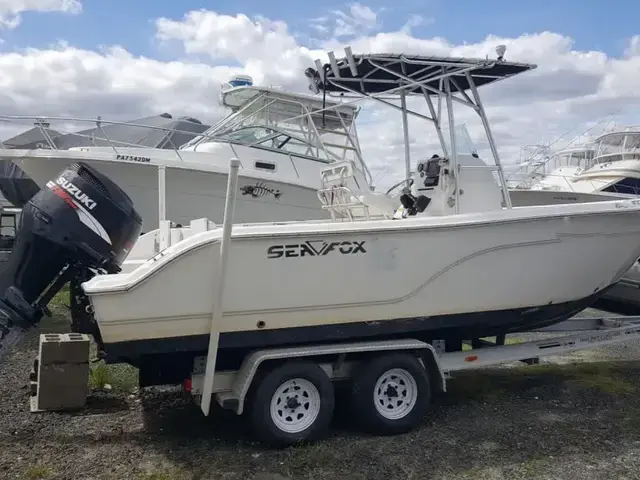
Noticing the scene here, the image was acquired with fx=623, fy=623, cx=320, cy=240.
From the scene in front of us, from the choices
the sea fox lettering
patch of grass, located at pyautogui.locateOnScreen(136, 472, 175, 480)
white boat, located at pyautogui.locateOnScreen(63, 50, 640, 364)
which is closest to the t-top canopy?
white boat, located at pyautogui.locateOnScreen(63, 50, 640, 364)

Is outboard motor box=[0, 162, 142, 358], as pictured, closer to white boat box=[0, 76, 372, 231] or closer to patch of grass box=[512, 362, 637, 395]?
patch of grass box=[512, 362, 637, 395]

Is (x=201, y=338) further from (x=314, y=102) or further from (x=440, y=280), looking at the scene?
(x=314, y=102)

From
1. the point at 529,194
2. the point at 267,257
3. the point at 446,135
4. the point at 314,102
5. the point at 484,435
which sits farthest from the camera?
the point at 529,194

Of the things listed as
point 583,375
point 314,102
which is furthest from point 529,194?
point 583,375

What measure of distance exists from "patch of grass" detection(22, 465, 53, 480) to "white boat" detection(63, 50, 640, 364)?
779 mm

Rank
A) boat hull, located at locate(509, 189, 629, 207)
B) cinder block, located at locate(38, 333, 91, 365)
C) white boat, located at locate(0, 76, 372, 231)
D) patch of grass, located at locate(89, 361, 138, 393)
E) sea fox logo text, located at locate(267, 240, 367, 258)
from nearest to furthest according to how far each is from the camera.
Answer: sea fox logo text, located at locate(267, 240, 367, 258), cinder block, located at locate(38, 333, 91, 365), patch of grass, located at locate(89, 361, 138, 393), white boat, located at locate(0, 76, 372, 231), boat hull, located at locate(509, 189, 629, 207)

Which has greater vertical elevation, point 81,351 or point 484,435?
point 81,351

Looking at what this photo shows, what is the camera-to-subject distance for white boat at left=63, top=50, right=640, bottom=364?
4141 mm

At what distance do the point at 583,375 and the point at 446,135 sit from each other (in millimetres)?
2763

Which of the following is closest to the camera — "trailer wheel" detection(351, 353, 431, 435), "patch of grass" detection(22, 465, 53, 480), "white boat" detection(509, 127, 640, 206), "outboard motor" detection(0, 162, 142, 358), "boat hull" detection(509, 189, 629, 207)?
"patch of grass" detection(22, 465, 53, 480)

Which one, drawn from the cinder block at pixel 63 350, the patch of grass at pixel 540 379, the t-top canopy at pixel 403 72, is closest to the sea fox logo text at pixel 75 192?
the cinder block at pixel 63 350

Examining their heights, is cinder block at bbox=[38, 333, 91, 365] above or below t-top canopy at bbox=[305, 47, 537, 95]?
below

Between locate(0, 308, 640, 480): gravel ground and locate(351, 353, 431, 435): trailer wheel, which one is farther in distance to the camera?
locate(351, 353, 431, 435): trailer wheel

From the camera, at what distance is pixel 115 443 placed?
4.40m
